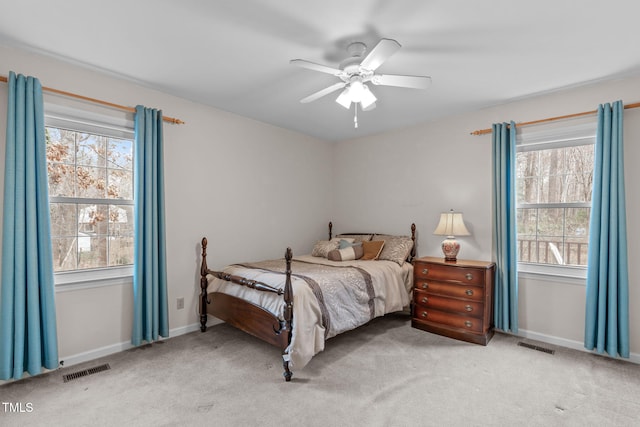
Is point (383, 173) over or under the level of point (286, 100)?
under

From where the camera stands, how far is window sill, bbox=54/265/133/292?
8.67 ft

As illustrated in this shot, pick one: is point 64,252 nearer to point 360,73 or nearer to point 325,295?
point 325,295

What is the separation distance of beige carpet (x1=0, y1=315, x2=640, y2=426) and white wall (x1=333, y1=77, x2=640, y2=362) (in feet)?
1.30

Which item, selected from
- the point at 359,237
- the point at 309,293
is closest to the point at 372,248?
the point at 359,237

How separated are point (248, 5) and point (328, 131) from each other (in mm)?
2756

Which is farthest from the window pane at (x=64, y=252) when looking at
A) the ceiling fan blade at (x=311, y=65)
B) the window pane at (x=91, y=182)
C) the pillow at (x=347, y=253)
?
the pillow at (x=347, y=253)

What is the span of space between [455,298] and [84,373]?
11.1 feet

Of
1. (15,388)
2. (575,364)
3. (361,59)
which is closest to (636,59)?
(361,59)

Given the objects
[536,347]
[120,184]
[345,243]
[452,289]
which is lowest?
[536,347]

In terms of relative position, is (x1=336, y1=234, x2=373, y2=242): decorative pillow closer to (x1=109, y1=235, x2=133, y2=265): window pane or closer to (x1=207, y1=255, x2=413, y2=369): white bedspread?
(x1=207, y1=255, x2=413, y2=369): white bedspread

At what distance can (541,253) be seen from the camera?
3395mm

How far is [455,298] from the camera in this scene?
332 cm

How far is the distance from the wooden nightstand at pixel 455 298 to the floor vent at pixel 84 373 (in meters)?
3.01

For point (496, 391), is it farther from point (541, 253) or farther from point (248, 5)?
point (248, 5)
